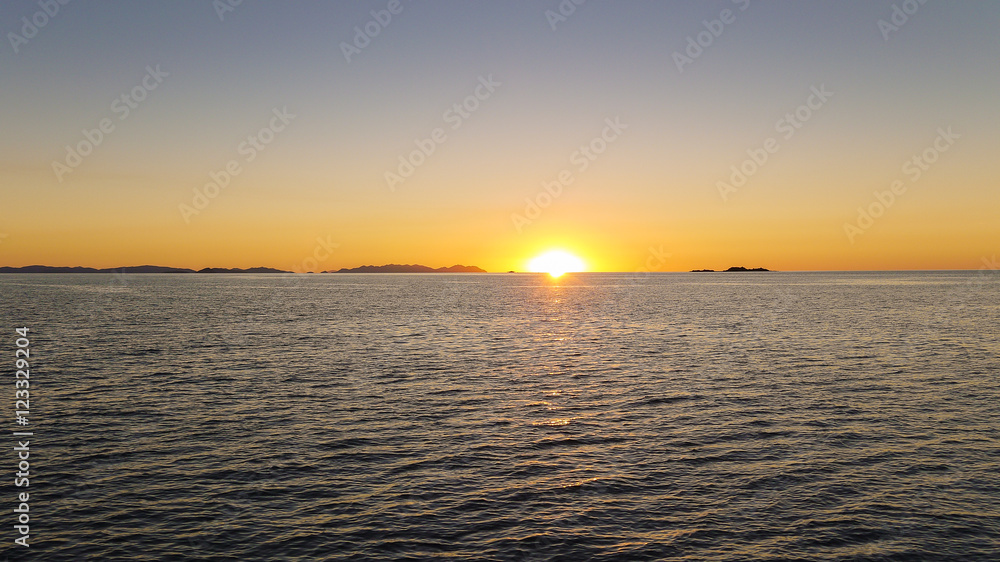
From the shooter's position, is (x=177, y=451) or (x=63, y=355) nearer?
(x=177, y=451)

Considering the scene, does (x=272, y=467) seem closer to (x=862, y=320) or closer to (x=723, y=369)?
(x=723, y=369)

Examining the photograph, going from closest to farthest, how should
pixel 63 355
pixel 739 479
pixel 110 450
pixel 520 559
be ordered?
pixel 520 559, pixel 739 479, pixel 110 450, pixel 63 355

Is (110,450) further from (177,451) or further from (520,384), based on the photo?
(520,384)

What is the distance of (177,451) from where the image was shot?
90.7ft

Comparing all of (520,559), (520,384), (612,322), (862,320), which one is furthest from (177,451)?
(862,320)

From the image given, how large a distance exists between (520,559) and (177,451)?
18610 millimetres

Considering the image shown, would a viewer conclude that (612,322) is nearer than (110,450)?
No

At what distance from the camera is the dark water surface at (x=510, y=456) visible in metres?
19.2

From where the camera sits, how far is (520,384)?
149 ft

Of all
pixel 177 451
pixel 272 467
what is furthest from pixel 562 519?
pixel 177 451

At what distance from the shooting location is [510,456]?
27609mm

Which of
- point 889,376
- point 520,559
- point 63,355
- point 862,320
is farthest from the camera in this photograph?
point 862,320

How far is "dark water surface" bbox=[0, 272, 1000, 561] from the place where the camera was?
1922 centimetres

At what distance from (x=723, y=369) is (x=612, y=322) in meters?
50.3
